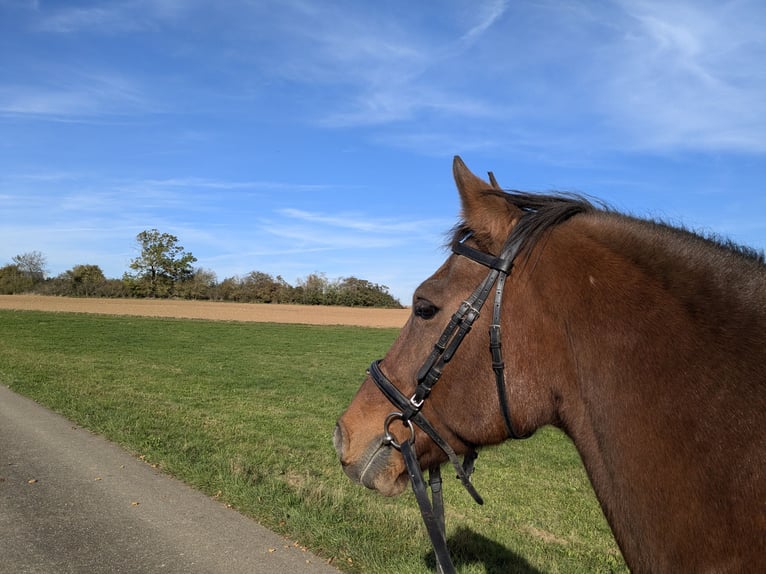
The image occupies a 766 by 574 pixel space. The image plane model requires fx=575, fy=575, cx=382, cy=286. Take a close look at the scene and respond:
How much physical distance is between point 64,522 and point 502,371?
5429 mm

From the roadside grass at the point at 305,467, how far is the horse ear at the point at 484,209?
12.2 ft

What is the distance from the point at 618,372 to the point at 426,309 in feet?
2.28

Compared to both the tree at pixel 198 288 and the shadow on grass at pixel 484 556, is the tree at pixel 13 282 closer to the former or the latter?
the tree at pixel 198 288

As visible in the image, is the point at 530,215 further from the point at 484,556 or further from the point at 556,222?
the point at 484,556

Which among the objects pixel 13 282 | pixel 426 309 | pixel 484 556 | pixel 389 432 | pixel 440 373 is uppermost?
pixel 13 282

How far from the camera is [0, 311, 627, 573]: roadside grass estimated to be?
549 centimetres

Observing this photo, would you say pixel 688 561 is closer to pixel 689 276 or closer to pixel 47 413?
pixel 689 276

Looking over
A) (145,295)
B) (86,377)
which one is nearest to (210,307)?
(145,295)

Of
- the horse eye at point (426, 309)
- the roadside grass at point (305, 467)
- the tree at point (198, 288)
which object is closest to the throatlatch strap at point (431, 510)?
the horse eye at point (426, 309)

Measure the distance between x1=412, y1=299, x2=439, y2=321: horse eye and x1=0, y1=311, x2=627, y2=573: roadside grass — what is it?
11.3 ft

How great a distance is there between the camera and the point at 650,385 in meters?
1.71

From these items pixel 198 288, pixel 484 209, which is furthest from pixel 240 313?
pixel 484 209

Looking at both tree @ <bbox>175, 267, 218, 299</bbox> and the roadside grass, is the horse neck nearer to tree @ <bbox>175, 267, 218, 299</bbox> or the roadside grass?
the roadside grass

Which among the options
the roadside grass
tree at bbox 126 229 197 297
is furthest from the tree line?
the roadside grass
